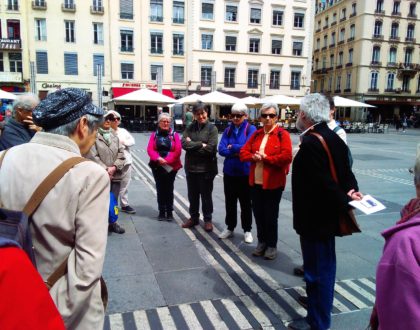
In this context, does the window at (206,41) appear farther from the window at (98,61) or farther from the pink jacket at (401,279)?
the pink jacket at (401,279)

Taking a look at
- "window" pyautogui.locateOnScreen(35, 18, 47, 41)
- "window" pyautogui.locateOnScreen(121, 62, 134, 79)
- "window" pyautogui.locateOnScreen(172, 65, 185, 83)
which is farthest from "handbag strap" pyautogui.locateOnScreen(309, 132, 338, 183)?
"window" pyautogui.locateOnScreen(35, 18, 47, 41)

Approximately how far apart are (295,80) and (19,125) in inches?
1474

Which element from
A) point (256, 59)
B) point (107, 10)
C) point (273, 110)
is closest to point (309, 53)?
point (256, 59)

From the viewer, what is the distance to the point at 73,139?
5.54 ft

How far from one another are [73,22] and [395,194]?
108ft

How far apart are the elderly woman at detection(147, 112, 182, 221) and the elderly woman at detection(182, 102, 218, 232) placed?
1.38 feet

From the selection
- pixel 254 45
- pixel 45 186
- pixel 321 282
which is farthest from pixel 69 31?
pixel 45 186

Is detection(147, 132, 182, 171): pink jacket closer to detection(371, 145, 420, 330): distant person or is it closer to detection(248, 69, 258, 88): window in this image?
detection(371, 145, 420, 330): distant person

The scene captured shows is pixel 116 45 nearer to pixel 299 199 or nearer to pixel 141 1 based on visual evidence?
pixel 141 1

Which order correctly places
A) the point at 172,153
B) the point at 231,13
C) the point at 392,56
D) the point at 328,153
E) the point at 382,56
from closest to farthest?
the point at 328,153, the point at 172,153, the point at 231,13, the point at 382,56, the point at 392,56

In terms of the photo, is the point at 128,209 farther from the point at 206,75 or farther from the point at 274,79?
the point at 274,79

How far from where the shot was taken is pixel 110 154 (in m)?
4.98

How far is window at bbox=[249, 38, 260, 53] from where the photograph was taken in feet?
120

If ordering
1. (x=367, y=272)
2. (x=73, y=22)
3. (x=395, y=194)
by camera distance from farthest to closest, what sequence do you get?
(x=73, y=22), (x=395, y=194), (x=367, y=272)
